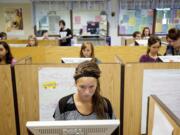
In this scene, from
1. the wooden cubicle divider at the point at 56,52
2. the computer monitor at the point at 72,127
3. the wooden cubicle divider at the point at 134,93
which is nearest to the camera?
the computer monitor at the point at 72,127

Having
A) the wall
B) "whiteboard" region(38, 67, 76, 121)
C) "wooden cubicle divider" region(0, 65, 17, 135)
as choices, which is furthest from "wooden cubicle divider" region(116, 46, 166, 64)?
the wall

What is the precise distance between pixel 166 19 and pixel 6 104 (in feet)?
20.5

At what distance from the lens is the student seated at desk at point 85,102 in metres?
1.26

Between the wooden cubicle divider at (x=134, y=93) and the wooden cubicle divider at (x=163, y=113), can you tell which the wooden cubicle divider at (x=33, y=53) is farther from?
the wooden cubicle divider at (x=163, y=113)

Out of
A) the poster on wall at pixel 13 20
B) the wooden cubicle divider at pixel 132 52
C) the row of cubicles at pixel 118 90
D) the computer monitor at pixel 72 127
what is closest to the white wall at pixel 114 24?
the poster on wall at pixel 13 20

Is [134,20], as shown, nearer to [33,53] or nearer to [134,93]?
[33,53]

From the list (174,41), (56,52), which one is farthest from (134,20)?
(174,41)

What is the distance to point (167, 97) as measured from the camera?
2.06 metres

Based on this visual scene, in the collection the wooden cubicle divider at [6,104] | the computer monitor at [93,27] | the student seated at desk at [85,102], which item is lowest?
the wooden cubicle divider at [6,104]

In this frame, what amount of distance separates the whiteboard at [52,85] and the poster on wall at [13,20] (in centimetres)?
568

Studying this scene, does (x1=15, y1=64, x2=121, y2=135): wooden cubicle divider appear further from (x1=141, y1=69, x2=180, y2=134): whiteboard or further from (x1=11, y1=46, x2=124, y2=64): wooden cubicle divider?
(x1=11, y1=46, x2=124, y2=64): wooden cubicle divider

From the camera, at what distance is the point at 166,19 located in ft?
23.6

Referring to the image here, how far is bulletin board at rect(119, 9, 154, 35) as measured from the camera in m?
7.20

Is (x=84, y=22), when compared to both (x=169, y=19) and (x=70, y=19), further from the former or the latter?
(x=169, y=19)
